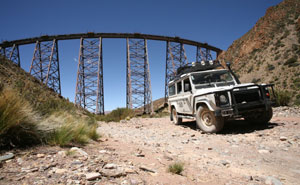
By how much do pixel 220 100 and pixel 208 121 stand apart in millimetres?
711

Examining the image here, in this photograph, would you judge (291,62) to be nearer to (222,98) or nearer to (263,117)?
(263,117)

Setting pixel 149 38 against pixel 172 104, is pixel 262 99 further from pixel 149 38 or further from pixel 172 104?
pixel 149 38

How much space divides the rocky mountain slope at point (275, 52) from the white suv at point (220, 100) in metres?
11.5

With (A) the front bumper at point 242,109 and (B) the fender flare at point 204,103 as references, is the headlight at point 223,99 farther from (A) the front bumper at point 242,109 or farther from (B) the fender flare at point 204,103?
(B) the fender flare at point 204,103

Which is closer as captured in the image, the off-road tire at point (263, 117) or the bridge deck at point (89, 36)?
the off-road tire at point (263, 117)

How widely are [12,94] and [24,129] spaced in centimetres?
49

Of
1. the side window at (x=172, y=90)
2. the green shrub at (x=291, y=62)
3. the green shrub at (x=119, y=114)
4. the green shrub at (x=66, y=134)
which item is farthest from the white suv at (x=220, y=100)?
the green shrub at (x=291, y=62)

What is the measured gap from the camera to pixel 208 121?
4.52 m

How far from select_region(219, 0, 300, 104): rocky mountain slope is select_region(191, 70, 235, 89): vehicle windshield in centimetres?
1127

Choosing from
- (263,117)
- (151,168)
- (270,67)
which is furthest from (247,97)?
(270,67)

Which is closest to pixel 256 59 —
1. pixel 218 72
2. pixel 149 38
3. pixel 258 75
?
pixel 258 75

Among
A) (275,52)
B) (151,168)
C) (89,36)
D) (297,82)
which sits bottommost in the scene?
(151,168)

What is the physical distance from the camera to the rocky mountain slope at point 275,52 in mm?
16641

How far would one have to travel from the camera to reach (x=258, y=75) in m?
19.7
